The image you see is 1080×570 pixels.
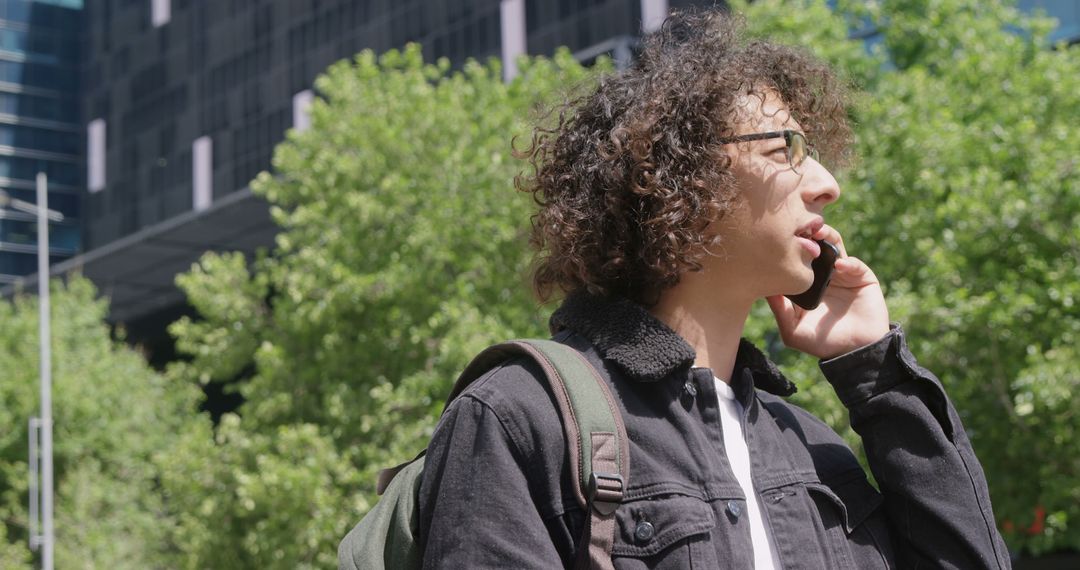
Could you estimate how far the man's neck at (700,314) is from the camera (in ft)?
8.27

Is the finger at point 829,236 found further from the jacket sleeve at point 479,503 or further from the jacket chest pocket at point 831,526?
the jacket sleeve at point 479,503

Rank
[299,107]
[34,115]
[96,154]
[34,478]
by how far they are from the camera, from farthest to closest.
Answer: [34,115] → [96,154] → [299,107] → [34,478]

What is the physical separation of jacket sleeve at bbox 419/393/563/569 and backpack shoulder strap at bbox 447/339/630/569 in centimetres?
7

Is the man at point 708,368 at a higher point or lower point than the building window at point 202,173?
lower

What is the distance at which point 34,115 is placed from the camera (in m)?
63.2

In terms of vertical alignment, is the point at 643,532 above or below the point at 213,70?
below

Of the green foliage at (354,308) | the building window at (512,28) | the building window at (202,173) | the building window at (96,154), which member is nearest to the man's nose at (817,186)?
the green foliage at (354,308)

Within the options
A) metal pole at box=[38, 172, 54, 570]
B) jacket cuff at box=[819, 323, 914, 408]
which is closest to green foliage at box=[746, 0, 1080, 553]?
jacket cuff at box=[819, 323, 914, 408]

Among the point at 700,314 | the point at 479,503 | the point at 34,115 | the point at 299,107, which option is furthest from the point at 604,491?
the point at 34,115

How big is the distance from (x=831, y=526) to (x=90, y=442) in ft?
98.1

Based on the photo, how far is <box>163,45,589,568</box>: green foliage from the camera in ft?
55.2

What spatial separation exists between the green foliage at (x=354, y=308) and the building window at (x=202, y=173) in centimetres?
3076

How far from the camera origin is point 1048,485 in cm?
1269

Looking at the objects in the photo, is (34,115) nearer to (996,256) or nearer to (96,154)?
(96,154)
